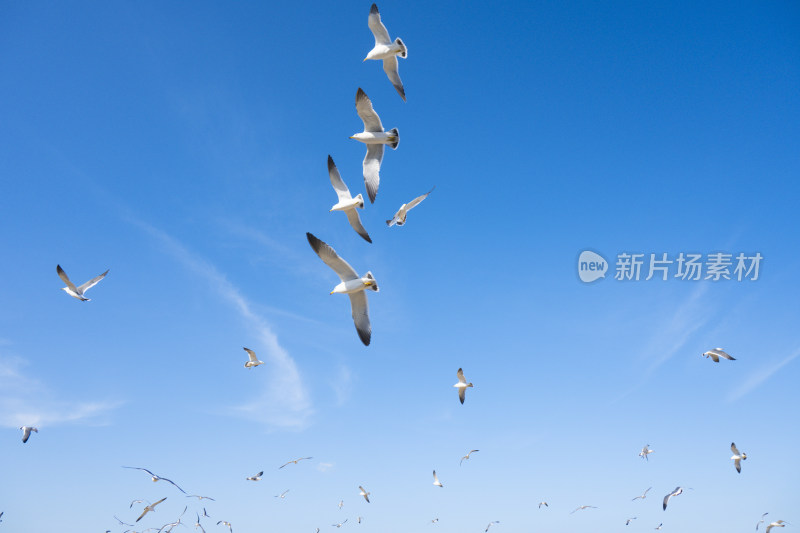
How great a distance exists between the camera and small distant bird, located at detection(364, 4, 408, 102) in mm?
16875

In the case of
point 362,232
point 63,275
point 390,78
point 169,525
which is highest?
point 390,78

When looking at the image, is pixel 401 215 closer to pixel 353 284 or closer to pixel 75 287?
pixel 353 284

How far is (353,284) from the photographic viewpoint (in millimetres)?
13312

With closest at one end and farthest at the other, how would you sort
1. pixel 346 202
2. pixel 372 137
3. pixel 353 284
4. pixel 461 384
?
pixel 353 284 < pixel 346 202 < pixel 372 137 < pixel 461 384

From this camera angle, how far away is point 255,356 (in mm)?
29812

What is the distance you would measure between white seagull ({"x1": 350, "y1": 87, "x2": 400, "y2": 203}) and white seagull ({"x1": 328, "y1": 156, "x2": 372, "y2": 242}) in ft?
2.64

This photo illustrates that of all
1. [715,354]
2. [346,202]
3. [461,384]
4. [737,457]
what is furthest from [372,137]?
[737,457]

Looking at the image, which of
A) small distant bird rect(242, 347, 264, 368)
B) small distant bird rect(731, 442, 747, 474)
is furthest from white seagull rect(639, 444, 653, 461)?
small distant bird rect(242, 347, 264, 368)

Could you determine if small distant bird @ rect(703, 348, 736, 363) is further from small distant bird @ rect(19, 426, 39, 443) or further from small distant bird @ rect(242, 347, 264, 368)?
small distant bird @ rect(19, 426, 39, 443)

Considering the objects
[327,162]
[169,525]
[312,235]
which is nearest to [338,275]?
[312,235]

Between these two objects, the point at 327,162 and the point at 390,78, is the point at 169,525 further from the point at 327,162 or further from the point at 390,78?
the point at 390,78

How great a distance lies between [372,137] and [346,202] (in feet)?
8.04

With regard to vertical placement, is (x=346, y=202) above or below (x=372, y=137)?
below

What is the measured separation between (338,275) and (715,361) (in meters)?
23.7
